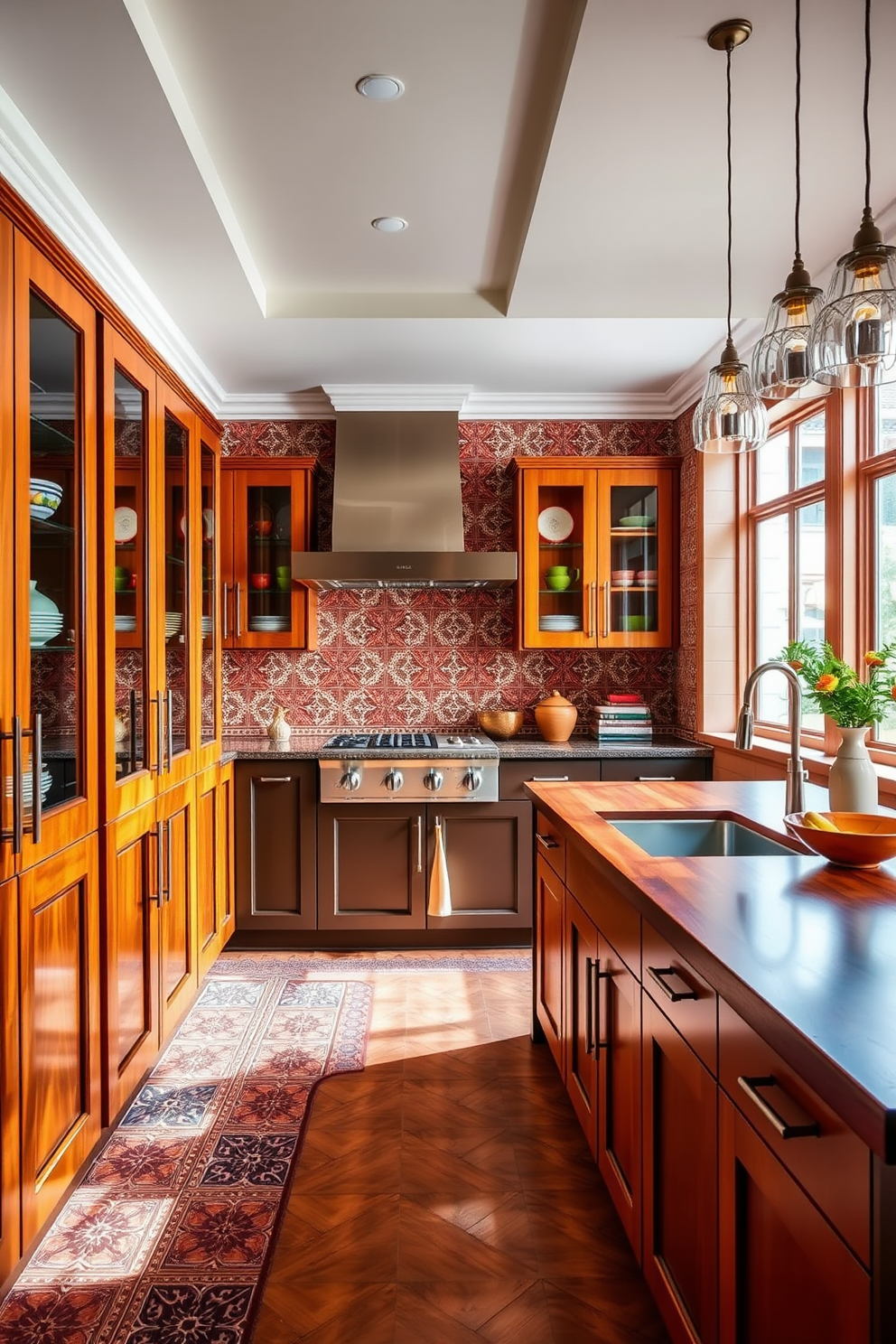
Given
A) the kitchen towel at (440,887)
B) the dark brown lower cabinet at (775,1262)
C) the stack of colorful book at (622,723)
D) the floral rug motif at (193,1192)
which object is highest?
the stack of colorful book at (622,723)

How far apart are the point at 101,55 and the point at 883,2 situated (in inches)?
61.1

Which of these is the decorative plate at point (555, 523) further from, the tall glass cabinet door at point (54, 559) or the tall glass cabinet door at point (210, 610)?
the tall glass cabinet door at point (54, 559)

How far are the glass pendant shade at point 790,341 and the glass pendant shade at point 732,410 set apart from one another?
17 centimetres

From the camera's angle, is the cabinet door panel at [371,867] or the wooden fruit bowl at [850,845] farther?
the cabinet door panel at [371,867]

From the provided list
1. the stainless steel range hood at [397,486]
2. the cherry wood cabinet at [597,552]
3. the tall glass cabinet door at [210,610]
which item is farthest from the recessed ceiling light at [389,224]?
the cherry wood cabinet at [597,552]

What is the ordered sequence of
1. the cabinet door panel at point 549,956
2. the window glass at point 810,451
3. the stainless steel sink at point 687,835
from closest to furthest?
1. the stainless steel sink at point 687,835
2. the cabinet door panel at point 549,956
3. the window glass at point 810,451

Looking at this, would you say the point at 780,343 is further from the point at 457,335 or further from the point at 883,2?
the point at 457,335

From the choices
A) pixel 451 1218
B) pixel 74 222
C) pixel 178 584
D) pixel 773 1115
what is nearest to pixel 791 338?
pixel 773 1115

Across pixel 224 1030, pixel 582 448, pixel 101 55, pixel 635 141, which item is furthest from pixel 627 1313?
pixel 582 448

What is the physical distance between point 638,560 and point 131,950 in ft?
9.36

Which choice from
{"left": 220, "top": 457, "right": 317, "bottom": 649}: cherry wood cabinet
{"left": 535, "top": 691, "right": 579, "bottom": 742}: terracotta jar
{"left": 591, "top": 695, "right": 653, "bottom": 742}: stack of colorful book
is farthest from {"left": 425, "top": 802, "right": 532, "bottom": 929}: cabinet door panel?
{"left": 220, "top": 457, "right": 317, "bottom": 649}: cherry wood cabinet

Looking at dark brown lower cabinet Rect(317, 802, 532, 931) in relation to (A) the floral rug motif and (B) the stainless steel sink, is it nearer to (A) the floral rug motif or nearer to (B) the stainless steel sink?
(A) the floral rug motif

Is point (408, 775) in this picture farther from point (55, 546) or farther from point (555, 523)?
point (55, 546)

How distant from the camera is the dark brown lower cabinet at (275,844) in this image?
12.1 feet
